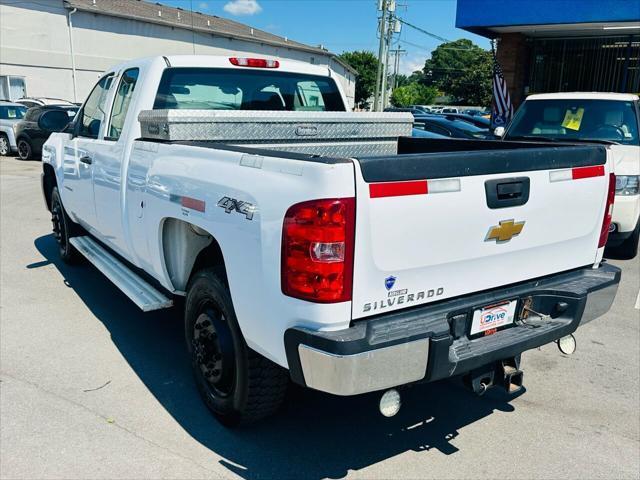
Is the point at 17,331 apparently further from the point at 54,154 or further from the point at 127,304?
the point at 54,154

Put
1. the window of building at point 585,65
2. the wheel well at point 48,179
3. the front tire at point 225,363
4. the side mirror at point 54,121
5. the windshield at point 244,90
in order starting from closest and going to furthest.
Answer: the front tire at point 225,363 < the windshield at point 244,90 < the side mirror at point 54,121 < the wheel well at point 48,179 < the window of building at point 585,65

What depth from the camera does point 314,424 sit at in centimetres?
348

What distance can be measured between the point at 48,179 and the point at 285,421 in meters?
4.76

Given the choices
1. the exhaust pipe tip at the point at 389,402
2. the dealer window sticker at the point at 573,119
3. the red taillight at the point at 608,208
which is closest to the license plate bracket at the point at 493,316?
the exhaust pipe tip at the point at 389,402

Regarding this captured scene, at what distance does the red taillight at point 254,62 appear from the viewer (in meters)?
4.71

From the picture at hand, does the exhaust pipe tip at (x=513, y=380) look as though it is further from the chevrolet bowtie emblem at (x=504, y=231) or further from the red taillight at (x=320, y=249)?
the red taillight at (x=320, y=249)

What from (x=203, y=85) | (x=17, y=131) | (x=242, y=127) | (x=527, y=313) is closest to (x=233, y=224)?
(x=242, y=127)

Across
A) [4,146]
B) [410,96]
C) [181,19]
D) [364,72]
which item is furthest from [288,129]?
[364,72]

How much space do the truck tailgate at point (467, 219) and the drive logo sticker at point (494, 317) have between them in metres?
0.13

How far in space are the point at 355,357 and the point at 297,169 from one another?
0.82 m

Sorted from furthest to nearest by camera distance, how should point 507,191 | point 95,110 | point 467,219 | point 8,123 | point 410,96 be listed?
1. point 410,96
2. point 8,123
3. point 95,110
4. point 507,191
5. point 467,219

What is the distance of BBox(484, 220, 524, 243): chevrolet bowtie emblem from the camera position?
2.85 m

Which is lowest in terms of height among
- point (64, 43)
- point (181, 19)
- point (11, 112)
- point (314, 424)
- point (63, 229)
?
point (314, 424)

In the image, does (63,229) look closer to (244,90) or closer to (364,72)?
(244,90)
